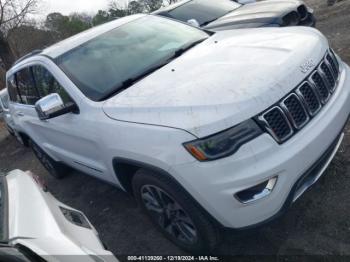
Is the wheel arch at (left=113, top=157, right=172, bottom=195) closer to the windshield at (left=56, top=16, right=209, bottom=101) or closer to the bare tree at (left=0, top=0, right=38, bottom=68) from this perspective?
the windshield at (left=56, top=16, right=209, bottom=101)

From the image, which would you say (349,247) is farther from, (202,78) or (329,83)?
(202,78)

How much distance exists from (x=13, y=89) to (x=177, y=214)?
3.46 meters

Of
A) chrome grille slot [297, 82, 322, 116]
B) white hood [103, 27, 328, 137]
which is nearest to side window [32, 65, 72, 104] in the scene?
white hood [103, 27, 328, 137]

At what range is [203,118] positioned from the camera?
2580 mm

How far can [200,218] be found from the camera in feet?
8.96

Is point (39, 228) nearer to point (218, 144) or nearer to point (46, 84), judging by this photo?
point (218, 144)

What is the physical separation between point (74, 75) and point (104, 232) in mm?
1575

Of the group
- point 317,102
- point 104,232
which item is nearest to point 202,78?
point 317,102

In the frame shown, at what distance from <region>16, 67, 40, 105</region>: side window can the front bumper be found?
265 centimetres

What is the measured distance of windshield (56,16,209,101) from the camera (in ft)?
11.8

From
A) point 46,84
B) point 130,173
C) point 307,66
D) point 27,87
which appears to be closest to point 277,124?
point 307,66

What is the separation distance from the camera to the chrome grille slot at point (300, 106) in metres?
2.63

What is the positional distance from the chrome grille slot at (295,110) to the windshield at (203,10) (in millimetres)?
4811

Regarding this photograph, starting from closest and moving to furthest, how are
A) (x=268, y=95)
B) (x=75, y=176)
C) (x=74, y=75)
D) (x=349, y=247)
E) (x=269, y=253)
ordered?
(x=268, y=95)
(x=349, y=247)
(x=269, y=253)
(x=74, y=75)
(x=75, y=176)
